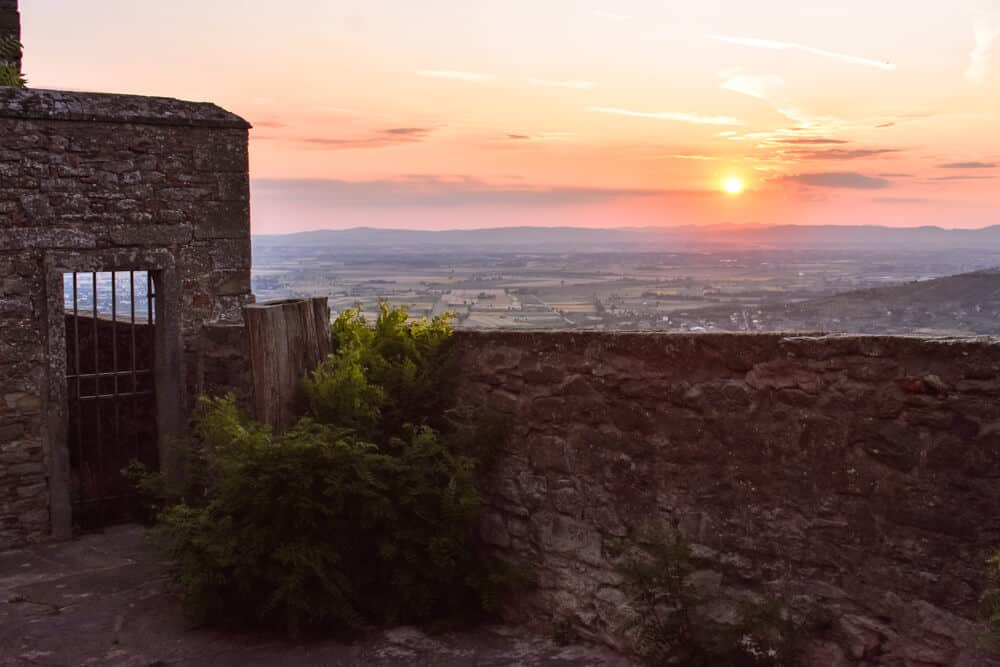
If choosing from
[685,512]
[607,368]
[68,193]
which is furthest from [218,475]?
[68,193]

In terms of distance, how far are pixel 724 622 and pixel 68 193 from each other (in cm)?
647

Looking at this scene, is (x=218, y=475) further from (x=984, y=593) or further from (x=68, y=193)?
(x=984, y=593)

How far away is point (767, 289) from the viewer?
27922 mm

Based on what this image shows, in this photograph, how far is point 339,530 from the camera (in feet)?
18.4

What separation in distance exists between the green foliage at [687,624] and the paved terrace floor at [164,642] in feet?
1.15

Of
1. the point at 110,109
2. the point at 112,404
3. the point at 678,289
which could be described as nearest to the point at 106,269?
the point at 110,109

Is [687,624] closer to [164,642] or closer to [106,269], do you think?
[164,642]

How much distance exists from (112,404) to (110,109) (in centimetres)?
288

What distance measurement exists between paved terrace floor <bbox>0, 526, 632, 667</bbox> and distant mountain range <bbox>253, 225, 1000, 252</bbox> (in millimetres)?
44146

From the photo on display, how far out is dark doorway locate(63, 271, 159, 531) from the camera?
8984 mm

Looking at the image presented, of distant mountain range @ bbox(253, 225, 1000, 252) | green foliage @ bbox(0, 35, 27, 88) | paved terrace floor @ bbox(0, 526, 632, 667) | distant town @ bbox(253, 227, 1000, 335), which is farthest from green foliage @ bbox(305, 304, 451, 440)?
distant mountain range @ bbox(253, 225, 1000, 252)

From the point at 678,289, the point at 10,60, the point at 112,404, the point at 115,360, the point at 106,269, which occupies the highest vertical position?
the point at 10,60

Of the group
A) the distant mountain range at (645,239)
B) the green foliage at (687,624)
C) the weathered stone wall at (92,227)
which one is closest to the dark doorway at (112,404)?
the weathered stone wall at (92,227)

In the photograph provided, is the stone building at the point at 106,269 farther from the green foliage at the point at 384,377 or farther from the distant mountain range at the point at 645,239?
the distant mountain range at the point at 645,239
